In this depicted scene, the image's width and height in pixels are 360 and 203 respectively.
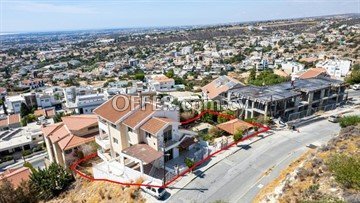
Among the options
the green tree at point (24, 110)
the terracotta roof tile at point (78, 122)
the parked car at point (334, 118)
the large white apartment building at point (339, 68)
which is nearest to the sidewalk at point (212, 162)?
the parked car at point (334, 118)

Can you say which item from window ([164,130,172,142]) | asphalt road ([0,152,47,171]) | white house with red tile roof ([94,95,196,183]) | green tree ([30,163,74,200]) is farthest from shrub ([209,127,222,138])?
asphalt road ([0,152,47,171])

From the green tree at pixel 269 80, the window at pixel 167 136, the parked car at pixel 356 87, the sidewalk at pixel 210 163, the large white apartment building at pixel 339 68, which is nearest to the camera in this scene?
the sidewalk at pixel 210 163

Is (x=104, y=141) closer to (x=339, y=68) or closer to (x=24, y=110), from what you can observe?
(x=24, y=110)

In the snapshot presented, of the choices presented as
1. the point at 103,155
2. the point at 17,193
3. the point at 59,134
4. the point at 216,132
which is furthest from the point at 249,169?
the point at 59,134

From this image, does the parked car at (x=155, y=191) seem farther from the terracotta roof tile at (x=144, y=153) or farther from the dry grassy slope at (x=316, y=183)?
the dry grassy slope at (x=316, y=183)

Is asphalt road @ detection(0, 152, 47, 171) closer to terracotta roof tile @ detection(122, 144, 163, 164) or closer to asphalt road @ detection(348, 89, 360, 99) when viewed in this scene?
terracotta roof tile @ detection(122, 144, 163, 164)

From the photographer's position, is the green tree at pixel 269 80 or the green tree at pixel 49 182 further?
the green tree at pixel 269 80
